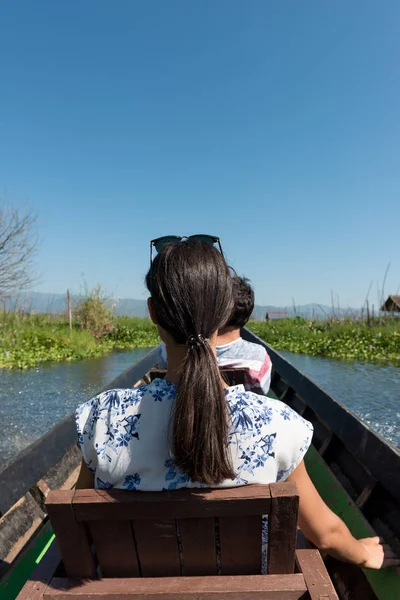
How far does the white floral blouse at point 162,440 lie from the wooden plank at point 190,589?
26 centimetres

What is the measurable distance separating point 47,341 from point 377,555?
1312 centimetres

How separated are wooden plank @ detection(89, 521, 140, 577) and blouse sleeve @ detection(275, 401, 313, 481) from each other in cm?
39

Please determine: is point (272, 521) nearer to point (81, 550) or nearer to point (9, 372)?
point (81, 550)

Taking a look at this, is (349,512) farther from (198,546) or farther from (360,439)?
(198,546)

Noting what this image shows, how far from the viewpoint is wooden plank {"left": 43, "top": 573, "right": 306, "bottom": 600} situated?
1096 mm

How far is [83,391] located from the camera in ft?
28.7

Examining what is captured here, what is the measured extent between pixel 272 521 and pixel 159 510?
0.25 meters

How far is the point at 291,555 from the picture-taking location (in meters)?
1.11

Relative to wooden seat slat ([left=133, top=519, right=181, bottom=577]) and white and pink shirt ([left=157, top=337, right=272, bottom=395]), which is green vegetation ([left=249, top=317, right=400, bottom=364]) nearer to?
white and pink shirt ([left=157, top=337, right=272, bottom=395])

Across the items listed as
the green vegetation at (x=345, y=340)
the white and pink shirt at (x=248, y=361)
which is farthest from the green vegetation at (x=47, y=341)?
the white and pink shirt at (x=248, y=361)

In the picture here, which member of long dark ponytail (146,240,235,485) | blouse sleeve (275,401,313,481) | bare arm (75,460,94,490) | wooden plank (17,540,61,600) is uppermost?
long dark ponytail (146,240,235,485)

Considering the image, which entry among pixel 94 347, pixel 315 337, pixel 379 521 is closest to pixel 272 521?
pixel 379 521

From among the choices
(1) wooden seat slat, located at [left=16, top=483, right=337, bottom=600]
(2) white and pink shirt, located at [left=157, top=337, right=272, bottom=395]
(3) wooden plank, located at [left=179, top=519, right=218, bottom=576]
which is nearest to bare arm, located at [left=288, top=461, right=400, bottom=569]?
(1) wooden seat slat, located at [left=16, top=483, right=337, bottom=600]

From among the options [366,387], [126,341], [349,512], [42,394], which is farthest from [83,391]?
[126,341]
